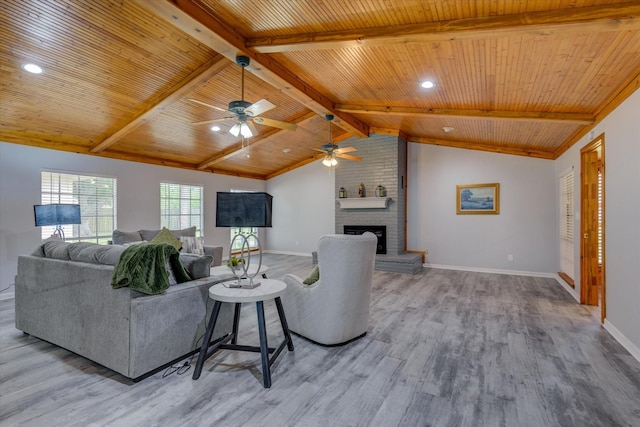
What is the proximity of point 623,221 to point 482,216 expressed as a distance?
3.91 meters

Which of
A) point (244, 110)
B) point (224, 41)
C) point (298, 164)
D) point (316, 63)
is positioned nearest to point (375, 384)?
point (244, 110)

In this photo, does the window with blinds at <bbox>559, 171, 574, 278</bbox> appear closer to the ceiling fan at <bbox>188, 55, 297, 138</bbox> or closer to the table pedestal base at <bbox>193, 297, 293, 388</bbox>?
the ceiling fan at <bbox>188, 55, 297, 138</bbox>

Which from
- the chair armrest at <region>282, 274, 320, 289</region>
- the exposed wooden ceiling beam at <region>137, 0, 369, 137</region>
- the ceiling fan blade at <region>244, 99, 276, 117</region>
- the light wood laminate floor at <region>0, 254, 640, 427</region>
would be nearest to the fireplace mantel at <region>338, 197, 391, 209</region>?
the exposed wooden ceiling beam at <region>137, 0, 369, 137</region>

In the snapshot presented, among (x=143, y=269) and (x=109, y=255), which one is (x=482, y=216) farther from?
(x=109, y=255)

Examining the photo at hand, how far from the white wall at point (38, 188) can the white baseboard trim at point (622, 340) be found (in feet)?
25.2

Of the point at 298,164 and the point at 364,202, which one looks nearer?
the point at 364,202

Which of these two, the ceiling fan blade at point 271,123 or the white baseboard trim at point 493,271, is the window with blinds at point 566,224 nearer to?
the white baseboard trim at point 493,271

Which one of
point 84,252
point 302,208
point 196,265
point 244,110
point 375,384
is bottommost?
point 375,384

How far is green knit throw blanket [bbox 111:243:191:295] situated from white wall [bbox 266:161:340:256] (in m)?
6.71

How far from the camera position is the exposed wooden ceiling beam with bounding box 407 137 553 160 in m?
6.21

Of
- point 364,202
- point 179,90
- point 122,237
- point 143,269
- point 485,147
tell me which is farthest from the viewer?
point 364,202

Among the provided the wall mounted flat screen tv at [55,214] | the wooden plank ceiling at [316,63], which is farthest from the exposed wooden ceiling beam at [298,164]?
the wall mounted flat screen tv at [55,214]

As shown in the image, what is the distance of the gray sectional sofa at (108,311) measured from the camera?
2.30 meters

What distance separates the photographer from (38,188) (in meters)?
5.14
